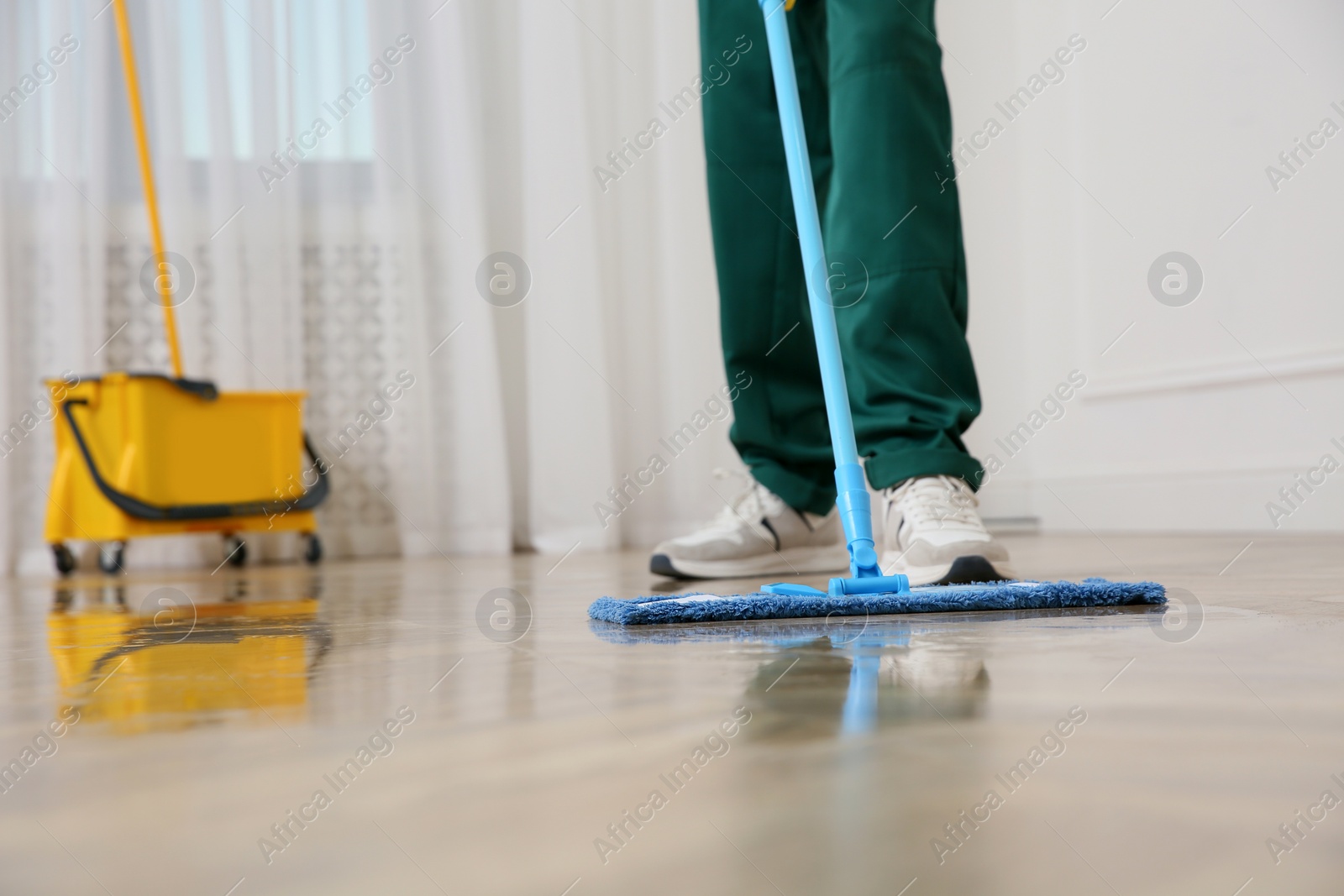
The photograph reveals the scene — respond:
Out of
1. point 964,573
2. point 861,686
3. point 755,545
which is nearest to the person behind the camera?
point 861,686

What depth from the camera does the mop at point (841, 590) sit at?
0.62m

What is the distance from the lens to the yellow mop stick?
205cm

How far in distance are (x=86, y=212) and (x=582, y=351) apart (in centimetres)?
111

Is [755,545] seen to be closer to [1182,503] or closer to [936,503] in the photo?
[936,503]

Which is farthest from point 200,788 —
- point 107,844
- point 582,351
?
point 582,351

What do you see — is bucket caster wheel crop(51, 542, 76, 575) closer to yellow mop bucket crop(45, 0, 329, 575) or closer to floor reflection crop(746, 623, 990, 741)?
yellow mop bucket crop(45, 0, 329, 575)

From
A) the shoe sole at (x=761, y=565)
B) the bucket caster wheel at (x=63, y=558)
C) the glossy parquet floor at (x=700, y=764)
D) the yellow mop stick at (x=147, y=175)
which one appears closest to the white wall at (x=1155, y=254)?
the shoe sole at (x=761, y=565)

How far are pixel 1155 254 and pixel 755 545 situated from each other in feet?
4.74

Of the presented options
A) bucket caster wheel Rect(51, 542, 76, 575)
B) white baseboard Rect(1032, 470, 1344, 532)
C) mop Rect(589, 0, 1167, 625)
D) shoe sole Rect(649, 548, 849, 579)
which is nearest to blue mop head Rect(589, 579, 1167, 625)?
mop Rect(589, 0, 1167, 625)

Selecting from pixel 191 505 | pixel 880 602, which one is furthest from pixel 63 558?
pixel 880 602

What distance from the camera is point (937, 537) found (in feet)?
2.70

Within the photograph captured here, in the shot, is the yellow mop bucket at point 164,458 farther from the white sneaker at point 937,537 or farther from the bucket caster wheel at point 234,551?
the white sneaker at point 937,537

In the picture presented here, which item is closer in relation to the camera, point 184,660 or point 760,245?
point 184,660

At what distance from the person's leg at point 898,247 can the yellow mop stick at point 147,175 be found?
161 cm
